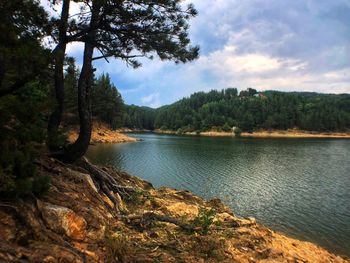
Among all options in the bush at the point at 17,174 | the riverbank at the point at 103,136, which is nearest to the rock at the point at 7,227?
the bush at the point at 17,174

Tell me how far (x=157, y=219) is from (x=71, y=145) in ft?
14.5

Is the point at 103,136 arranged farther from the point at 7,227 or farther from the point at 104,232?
the point at 7,227

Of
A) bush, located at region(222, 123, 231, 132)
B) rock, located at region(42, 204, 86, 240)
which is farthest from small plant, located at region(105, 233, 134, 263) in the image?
bush, located at region(222, 123, 231, 132)

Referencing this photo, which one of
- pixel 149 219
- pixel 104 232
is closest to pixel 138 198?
pixel 149 219

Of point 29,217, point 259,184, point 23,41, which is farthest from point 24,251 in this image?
point 259,184

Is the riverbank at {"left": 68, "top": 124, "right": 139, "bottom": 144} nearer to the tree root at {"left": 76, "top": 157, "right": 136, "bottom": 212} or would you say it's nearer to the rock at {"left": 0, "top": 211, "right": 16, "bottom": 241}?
the tree root at {"left": 76, "top": 157, "right": 136, "bottom": 212}

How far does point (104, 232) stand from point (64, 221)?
1189 millimetres

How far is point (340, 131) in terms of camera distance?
16300cm

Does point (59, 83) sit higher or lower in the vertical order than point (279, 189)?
higher

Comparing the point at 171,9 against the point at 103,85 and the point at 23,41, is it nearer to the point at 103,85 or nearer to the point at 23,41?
the point at 23,41

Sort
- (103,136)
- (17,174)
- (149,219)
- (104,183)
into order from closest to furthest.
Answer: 1. (17,174)
2. (149,219)
3. (104,183)
4. (103,136)

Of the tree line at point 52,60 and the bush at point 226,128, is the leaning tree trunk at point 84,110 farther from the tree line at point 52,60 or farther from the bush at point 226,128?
the bush at point 226,128

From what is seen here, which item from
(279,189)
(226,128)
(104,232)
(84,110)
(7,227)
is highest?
(226,128)

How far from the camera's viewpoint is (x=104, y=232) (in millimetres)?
8328
